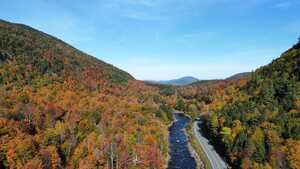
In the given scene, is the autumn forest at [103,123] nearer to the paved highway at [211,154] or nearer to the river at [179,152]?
the paved highway at [211,154]

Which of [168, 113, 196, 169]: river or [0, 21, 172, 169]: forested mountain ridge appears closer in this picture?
[0, 21, 172, 169]: forested mountain ridge

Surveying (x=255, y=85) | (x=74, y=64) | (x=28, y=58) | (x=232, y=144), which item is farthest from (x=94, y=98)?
(x=255, y=85)

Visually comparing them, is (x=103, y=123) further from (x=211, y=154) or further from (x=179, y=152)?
(x=211, y=154)

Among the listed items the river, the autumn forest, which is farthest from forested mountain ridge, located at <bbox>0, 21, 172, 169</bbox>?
the river

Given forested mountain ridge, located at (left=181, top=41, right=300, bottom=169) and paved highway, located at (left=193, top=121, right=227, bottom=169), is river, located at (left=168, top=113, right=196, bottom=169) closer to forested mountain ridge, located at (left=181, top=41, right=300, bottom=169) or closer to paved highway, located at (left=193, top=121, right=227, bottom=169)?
paved highway, located at (left=193, top=121, right=227, bottom=169)

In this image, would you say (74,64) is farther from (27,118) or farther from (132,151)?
(132,151)
